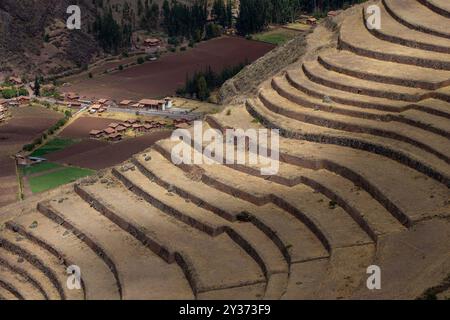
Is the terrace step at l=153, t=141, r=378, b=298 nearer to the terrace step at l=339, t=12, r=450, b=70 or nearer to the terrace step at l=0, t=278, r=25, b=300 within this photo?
the terrace step at l=0, t=278, r=25, b=300

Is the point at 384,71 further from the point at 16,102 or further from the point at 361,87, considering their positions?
the point at 16,102

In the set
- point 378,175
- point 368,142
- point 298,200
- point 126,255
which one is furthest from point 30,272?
point 368,142

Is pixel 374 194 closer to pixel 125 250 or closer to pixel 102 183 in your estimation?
pixel 125 250

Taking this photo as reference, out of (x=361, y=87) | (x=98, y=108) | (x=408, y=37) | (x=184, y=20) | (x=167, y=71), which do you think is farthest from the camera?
(x=184, y=20)

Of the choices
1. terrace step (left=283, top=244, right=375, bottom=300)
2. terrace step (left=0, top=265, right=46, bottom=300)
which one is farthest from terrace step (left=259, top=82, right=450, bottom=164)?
terrace step (left=0, top=265, right=46, bottom=300)

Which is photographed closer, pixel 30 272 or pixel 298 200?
pixel 298 200

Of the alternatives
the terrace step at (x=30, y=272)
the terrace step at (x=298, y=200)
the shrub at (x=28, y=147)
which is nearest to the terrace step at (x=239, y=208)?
the terrace step at (x=298, y=200)

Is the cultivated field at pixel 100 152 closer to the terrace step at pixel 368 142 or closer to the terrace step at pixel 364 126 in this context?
the terrace step at pixel 364 126
